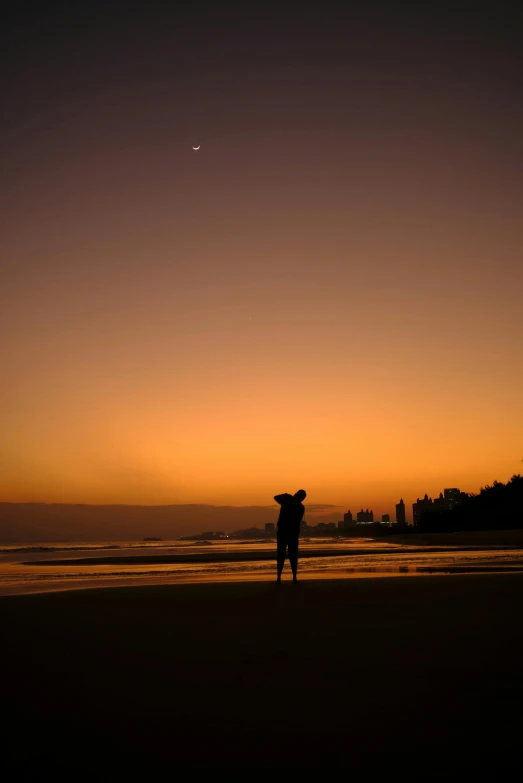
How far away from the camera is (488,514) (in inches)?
2881

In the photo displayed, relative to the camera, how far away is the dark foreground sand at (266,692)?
3877 mm

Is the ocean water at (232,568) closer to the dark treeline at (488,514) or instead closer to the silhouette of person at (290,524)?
the silhouette of person at (290,524)

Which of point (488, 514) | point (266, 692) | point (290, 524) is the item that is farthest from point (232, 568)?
point (488, 514)

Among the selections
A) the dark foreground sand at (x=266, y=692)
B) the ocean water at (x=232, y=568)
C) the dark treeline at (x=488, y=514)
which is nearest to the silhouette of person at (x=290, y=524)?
the ocean water at (x=232, y=568)

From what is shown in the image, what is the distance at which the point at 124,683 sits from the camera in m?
5.62

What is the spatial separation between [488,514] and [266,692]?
242 feet

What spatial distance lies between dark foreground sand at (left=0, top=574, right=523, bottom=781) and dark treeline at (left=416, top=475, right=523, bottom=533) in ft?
201

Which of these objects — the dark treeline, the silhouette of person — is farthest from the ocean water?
the dark treeline

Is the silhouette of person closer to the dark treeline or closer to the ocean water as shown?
the ocean water

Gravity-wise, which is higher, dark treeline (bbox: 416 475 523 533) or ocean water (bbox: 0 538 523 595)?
dark treeline (bbox: 416 475 523 533)

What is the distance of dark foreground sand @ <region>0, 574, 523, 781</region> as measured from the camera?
12.7 feet

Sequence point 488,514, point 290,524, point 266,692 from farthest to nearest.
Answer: point 488,514 → point 290,524 → point 266,692

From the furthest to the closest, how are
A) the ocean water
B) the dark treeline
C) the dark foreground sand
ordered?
the dark treeline < the ocean water < the dark foreground sand

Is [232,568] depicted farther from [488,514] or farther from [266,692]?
[488,514]
